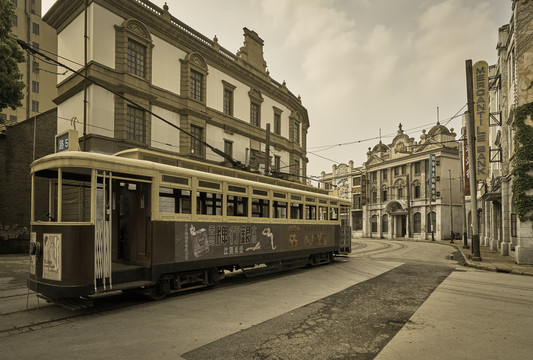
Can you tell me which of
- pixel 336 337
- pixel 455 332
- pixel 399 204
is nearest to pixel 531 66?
pixel 455 332

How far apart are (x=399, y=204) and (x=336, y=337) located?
151ft

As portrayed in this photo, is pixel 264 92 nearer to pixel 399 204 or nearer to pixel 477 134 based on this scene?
pixel 477 134

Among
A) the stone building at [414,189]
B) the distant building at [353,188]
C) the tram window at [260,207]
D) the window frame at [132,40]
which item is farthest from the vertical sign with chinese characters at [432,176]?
the tram window at [260,207]

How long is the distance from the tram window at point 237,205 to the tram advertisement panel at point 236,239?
363 mm

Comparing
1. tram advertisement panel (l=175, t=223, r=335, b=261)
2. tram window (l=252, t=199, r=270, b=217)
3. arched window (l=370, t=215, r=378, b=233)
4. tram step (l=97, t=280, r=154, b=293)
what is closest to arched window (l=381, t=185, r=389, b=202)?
arched window (l=370, t=215, r=378, b=233)

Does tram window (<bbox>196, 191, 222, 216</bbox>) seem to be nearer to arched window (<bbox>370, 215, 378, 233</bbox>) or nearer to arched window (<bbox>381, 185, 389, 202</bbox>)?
arched window (<bbox>381, 185, 389, 202</bbox>)

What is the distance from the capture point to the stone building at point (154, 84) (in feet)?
56.7

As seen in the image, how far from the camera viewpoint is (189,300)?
8031mm

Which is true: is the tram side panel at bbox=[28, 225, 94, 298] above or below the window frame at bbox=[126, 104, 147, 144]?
below

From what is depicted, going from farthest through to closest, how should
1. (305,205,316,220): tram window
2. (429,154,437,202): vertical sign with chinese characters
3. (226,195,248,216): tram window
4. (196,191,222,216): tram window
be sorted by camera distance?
(429,154,437,202): vertical sign with chinese characters → (305,205,316,220): tram window → (226,195,248,216): tram window → (196,191,222,216): tram window

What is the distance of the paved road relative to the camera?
4.97 metres

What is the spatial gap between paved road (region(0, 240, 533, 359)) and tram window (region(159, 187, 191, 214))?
2.12m

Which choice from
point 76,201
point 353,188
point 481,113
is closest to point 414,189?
point 353,188

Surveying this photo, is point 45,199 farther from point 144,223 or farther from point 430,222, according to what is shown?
point 430,222
